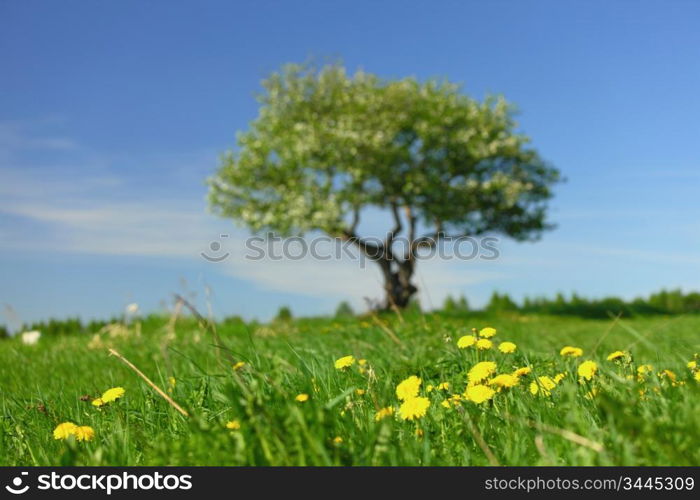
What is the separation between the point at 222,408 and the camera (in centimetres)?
302

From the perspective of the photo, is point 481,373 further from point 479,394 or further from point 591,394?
point 591,394

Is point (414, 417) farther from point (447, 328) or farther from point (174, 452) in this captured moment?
point (447, 328)

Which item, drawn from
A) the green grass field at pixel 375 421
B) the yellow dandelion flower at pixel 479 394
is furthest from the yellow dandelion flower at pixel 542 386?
the yellow dandelion flower at pixel 479 394

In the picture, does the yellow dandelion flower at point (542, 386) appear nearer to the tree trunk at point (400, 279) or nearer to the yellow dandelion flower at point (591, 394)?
the yellow dandelion flower at point (591, 394)

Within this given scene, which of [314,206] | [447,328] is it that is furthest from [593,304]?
[447,328]

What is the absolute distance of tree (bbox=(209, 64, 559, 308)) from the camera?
2283 centimetres

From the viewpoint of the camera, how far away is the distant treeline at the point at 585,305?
2628 centimetres

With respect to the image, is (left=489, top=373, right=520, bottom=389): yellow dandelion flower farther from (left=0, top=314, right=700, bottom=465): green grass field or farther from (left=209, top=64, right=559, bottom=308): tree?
(left=209, top=64, right=559, bottom=308): tree

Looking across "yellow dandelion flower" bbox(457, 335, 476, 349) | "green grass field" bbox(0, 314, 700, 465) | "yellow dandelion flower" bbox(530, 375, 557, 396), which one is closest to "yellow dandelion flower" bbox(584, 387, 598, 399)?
"green grass field" bbox(0, 314, 700, 465)

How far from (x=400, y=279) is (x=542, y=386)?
2243cm

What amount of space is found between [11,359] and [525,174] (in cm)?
2088

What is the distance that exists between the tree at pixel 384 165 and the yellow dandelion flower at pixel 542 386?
1939cm
